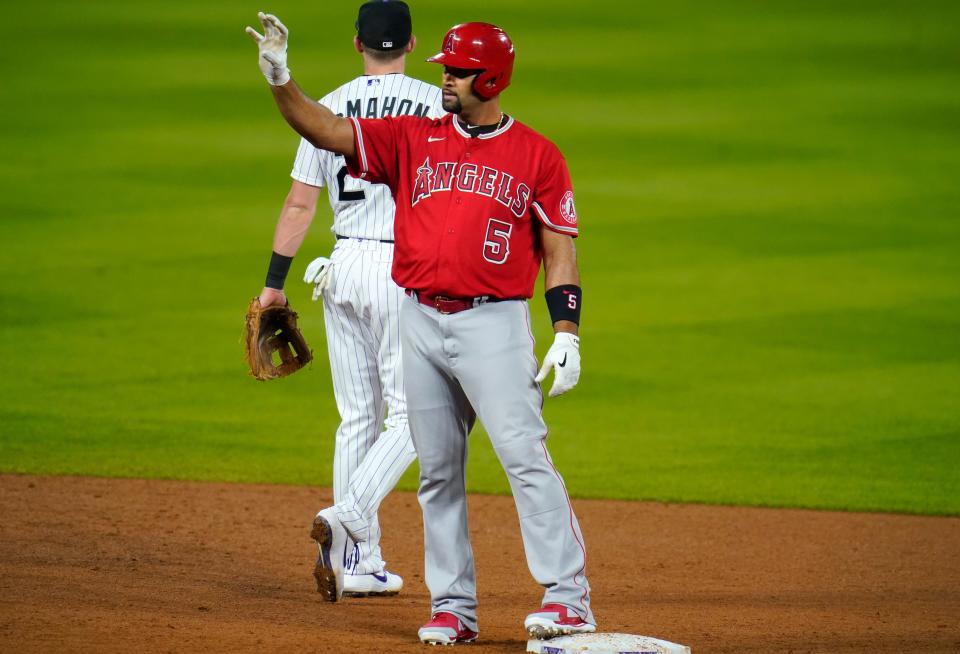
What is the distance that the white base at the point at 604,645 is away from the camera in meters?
4.16

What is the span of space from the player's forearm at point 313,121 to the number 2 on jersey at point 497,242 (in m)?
0.50

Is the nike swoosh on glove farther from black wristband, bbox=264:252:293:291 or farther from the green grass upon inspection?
the green grass

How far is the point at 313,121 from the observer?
4.31m

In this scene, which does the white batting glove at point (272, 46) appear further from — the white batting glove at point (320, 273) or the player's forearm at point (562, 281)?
the white batting glove at point (320, 273)

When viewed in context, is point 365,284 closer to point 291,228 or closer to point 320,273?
point 320,273

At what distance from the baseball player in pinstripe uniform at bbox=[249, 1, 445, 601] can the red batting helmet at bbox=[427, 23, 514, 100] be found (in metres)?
0.90

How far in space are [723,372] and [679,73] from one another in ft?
33.8

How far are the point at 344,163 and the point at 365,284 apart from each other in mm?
467

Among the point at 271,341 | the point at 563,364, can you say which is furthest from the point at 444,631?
the point at 271,341

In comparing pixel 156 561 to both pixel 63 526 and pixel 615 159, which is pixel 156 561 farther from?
pixel 615 159

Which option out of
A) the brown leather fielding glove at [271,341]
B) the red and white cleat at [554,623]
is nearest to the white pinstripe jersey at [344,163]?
the brown leather fielding glove at [271,341]

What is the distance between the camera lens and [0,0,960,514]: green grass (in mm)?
8461

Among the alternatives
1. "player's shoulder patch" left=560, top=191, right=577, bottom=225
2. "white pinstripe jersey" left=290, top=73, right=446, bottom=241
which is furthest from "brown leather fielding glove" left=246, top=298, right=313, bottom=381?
"player's shoulder patch" left=560, top=191, right=577, bottom=225

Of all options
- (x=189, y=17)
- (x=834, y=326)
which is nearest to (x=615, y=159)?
(x=834, y=326)
